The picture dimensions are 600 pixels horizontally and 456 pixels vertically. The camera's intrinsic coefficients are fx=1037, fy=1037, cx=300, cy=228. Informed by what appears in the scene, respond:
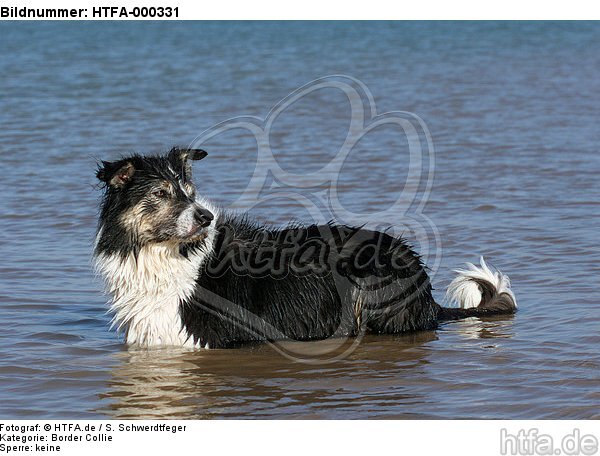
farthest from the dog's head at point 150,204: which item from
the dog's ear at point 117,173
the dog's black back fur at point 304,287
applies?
the dog's black back fur at point 304,287

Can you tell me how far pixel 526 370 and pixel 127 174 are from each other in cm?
302

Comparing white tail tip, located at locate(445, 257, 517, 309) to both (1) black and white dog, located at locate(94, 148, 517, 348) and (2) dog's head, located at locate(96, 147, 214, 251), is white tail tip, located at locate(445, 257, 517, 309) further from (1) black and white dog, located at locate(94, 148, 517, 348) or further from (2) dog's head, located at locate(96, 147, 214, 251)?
(2) dog's head, located at locate(96, 147, 214, 251)

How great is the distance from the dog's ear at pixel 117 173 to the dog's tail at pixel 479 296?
8.91 ft

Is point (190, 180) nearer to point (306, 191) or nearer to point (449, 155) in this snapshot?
point (306, 191)

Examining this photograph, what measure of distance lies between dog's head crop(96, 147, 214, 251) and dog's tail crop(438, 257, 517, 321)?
226 centimetres

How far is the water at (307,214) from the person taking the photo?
21.7ft

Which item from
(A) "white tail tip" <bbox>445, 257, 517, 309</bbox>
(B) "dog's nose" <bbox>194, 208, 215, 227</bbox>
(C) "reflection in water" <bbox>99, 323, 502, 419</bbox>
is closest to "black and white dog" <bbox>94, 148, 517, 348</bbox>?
(B) "dog's nose" <bbox>194, 208, 215, 227</bbox>

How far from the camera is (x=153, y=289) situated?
293 inches

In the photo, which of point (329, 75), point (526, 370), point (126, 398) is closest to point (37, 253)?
point (126, 398)

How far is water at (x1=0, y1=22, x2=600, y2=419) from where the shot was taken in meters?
6.62

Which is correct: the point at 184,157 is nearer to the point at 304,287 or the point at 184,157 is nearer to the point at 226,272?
the point at 226,272

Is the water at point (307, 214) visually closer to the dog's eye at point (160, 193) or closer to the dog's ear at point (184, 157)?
the dog's eye at point (160, 193)

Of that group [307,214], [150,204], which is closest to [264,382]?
[150,204]

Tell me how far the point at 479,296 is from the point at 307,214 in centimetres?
325
